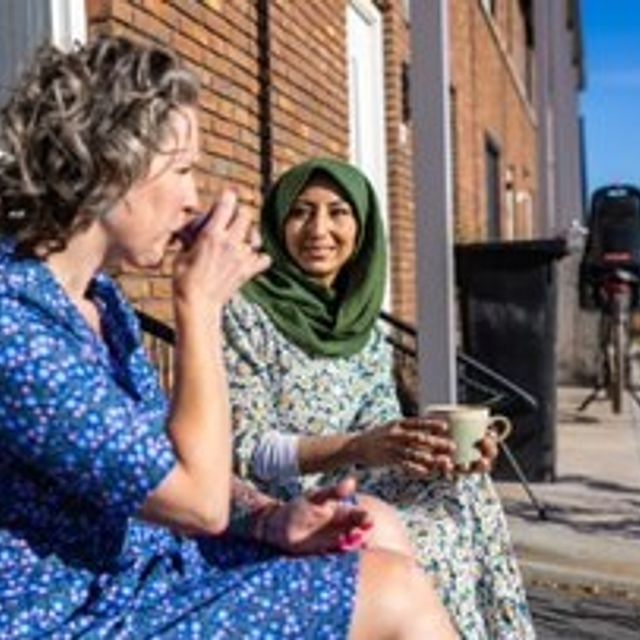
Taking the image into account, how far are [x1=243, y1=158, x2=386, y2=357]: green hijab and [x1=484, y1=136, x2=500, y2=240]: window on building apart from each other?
13.3 metres

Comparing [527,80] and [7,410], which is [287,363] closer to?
[7,410]

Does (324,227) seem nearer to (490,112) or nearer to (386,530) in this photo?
(386,530)

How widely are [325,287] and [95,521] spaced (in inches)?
61.3

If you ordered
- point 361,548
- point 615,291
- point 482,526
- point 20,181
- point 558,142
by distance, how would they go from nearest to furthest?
point 20,181 → point 361,548 → point 482,526 → point 615,291 → point 558,142

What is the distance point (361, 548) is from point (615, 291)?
27.3ft

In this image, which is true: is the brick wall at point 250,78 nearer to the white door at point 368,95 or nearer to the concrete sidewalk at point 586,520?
the white door at point 368,95

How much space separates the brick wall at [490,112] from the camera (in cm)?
1330

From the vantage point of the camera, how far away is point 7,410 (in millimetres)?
1822

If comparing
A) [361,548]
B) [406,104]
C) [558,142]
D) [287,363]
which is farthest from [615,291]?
[558,142]

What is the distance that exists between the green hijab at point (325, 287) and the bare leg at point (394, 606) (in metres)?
1.11

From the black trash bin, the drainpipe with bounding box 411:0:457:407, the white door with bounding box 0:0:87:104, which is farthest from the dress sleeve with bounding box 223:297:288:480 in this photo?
the black trash bin

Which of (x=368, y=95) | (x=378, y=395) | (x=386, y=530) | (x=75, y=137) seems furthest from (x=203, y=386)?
(x=368, y=95)

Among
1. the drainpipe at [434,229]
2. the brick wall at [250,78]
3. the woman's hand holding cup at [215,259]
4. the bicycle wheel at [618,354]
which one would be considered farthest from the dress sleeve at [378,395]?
the bicycle wheel at [618,354]

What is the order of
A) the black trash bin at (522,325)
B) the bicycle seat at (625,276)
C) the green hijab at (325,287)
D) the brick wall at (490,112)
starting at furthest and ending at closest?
the brick wall at (490,112), the bicycle seat at (625,276), the black trash bin at (522,325), the green hijab at (325,287)
